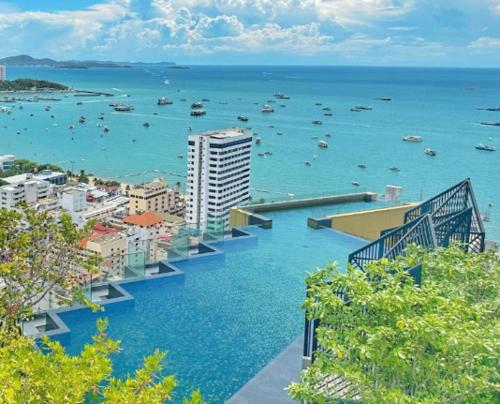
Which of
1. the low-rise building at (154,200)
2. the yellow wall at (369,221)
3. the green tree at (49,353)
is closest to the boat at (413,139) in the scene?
the low-rise building at (154,200)

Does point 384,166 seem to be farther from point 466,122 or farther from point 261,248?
point 261,248

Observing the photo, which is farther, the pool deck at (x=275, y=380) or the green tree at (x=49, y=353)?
the pool deck at (x=275, y=380)

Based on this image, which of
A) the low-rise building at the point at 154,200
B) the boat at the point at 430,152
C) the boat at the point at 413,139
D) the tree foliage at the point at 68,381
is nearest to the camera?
→ the tree foliage at the point at 68,381

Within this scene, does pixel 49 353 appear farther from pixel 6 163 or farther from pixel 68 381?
pixel 6 163

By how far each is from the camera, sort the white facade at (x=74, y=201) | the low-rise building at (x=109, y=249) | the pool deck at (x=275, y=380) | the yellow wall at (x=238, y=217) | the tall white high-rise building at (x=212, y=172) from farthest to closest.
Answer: the white facade at (x=74, y=201) → the tall white high-rise building at (x=212, y=172) → the yellow wall at (x=238, y=217) → the low-rise building at (x=109, y=249) → the pool deck at (x=275, y=380)

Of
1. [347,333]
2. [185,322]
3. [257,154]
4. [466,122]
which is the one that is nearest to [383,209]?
[185,322]

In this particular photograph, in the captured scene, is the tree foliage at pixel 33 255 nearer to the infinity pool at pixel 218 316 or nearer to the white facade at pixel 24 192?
the infinity pool at pixel 218 316

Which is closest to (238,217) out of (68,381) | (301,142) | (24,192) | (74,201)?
(68,381)
